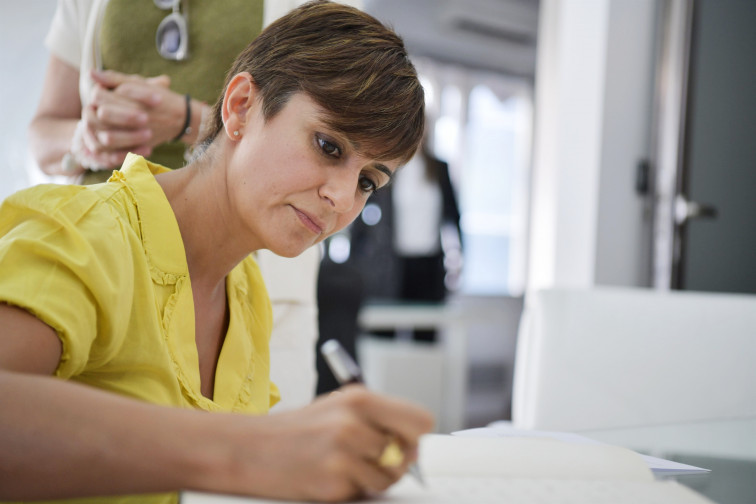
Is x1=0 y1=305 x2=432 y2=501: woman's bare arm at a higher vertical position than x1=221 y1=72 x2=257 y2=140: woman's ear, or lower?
lower

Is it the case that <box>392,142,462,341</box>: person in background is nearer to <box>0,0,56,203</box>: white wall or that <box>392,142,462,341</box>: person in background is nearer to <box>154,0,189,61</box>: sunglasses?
<box>0,0,56,203</box>: white wall

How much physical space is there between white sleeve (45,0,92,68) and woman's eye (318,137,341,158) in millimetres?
713

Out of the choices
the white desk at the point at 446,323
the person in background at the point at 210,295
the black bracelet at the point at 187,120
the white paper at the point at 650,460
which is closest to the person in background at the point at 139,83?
the black bracelet at the point at 187,120

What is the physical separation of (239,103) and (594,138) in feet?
6.31

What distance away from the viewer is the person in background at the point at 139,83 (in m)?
1.17

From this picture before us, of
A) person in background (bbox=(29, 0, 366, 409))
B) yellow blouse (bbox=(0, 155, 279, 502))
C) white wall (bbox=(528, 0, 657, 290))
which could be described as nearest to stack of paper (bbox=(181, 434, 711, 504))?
yellow blouse (bbox=(0, 155, 279, 502))

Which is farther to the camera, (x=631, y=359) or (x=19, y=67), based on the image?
(x=19, y=67)

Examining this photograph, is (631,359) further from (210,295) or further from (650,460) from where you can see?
(210,295)

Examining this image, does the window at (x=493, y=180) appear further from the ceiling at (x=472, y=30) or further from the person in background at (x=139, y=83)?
the person in background at (x=139, y=83)

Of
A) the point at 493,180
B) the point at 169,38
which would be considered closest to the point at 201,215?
the point at 169,38

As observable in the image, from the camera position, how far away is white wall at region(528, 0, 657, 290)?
8.27 feet

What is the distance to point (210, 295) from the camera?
1.00 metres

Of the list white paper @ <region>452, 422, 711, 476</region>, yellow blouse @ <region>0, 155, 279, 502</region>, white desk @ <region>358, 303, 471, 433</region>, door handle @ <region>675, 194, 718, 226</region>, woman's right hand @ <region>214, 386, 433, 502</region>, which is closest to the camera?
woman's right hand @ <region>214, 386, 433, 502</region>

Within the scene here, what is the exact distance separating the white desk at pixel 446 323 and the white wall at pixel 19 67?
1.56 m
